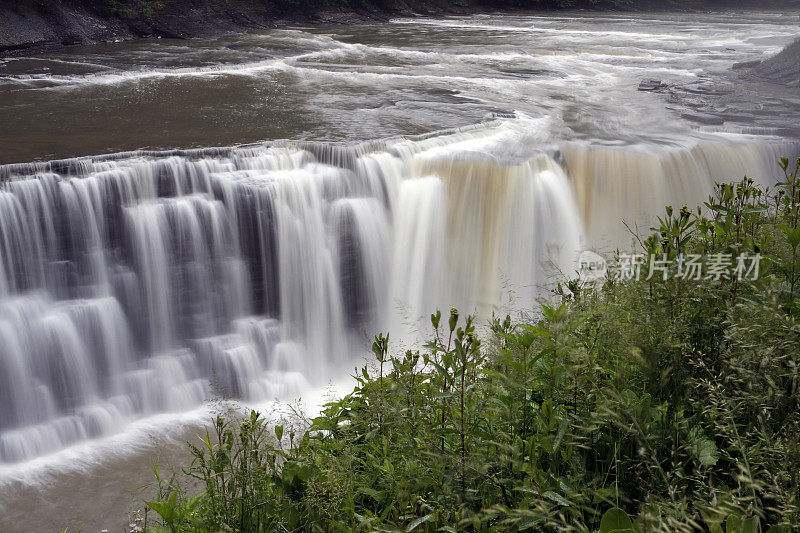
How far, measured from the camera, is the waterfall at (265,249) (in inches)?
236

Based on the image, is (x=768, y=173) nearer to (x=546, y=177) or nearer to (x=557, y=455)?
(x=546, y=177)

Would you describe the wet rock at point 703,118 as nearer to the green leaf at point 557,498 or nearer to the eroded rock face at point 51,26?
the green leaf at point 557,498

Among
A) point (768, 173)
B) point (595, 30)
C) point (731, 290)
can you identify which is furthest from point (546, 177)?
point (595, 30)

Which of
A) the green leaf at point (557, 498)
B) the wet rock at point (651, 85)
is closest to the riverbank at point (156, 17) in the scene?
the wet rock at point (651, 85)

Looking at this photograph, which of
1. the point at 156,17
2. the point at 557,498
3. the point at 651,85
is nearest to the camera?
the point at 557,498

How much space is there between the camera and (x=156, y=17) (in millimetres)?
16984

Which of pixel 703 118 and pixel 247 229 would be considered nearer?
pixel 247 229

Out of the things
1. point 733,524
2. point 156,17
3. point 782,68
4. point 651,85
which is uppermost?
point 156,17

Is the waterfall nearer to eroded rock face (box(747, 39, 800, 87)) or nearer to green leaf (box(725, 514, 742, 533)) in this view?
green leaf (box(725, 514, 742, 533))

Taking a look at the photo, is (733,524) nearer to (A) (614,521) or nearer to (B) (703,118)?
(A) (614,521)

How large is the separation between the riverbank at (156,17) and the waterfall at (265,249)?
9.23 m

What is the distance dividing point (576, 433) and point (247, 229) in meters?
5.04

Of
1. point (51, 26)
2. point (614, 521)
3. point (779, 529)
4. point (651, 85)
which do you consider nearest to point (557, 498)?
point (614, 521)

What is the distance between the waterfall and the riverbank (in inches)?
364
